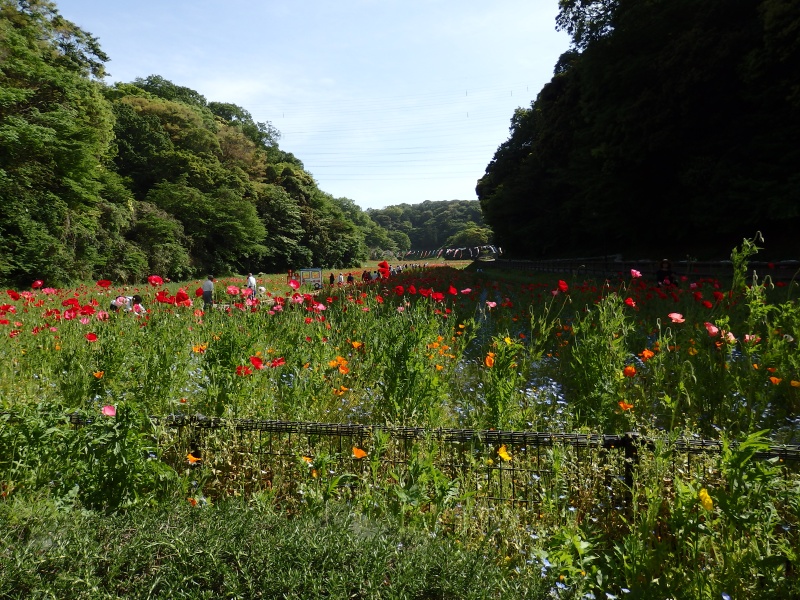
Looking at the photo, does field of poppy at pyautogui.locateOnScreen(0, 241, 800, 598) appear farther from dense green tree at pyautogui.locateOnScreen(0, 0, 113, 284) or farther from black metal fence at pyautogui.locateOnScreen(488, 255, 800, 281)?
dense green tree at pyautogui.locateOnScreen(0, 0, 113, 284)

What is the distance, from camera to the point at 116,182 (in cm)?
3183

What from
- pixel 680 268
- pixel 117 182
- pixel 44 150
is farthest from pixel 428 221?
pixel 680 268

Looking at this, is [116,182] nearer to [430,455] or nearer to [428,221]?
[430,455]

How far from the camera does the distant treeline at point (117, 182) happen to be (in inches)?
909

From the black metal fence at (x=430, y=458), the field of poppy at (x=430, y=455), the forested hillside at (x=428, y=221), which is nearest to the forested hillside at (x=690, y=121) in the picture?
the field of poppy at (x=430, y=455)

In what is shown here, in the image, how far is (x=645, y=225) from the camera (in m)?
24.5

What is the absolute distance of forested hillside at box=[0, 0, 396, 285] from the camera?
23.1 metres

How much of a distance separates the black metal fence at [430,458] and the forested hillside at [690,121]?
16725 millimetres

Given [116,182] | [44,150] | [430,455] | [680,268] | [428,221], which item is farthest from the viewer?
[428,221]

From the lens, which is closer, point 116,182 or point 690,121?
point 690,121

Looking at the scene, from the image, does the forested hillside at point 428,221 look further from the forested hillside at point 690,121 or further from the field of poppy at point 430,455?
the field of poppy at point 430,455

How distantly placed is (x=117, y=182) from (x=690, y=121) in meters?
31.6

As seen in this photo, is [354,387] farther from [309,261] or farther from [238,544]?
[309,261]

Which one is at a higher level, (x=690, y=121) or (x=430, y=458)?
(x=690, y=121)
